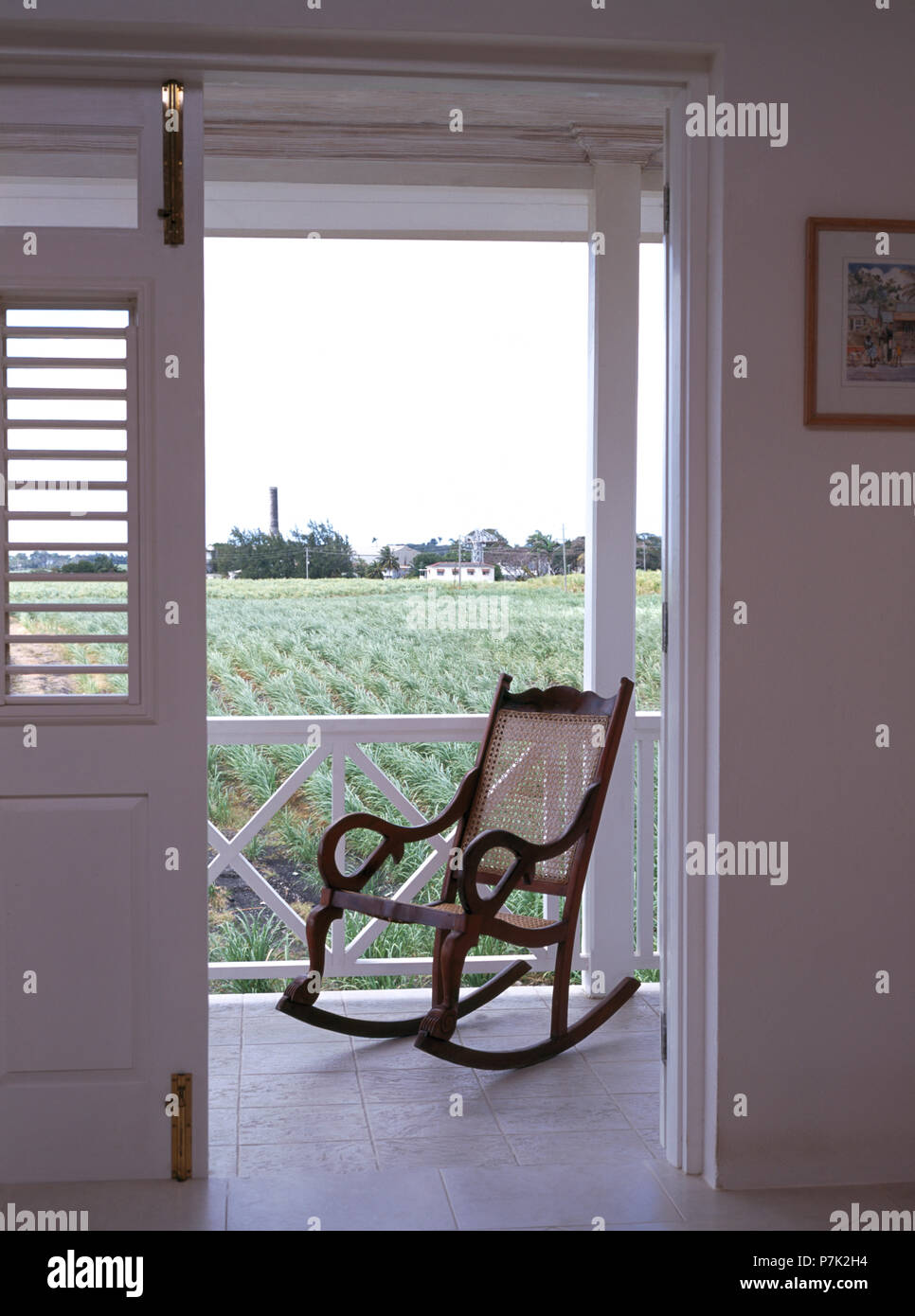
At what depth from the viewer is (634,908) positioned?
412 centimetres

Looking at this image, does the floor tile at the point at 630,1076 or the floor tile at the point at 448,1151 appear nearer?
the floor tile at the point at 448,1151

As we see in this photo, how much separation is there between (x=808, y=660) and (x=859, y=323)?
0.72 metres

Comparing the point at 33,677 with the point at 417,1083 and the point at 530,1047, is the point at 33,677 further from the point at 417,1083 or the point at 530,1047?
the point at 530,1047

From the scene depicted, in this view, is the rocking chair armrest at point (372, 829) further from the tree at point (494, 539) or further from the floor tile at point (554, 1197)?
the tree at point (494, 539)

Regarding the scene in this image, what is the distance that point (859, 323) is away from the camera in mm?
2492

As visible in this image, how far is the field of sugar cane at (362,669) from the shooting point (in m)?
6.64

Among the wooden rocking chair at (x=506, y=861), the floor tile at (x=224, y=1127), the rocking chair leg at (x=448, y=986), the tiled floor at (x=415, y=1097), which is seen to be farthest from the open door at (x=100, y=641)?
the wooden rocking chair at (x=506, y=861)

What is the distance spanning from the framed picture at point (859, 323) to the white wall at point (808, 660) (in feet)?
0.12

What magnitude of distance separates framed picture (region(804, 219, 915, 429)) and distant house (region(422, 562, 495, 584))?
406cm

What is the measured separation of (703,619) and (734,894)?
59 cm

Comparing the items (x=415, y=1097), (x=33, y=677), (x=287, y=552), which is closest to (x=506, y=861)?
(x=415, y=1097)

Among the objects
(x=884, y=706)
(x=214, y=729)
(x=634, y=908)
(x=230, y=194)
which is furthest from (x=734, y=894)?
(x=230, y=194)
